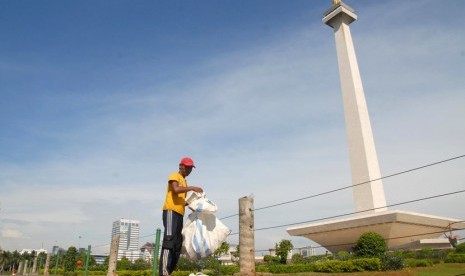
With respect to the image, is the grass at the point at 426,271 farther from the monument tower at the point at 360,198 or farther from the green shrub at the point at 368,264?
the monument tower at the point at 360,198

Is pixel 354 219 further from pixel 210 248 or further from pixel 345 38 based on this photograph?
pixel 210 248

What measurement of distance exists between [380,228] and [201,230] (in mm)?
21119

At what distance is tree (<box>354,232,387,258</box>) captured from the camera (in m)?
19.6

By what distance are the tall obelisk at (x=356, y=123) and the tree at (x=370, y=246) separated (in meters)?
3.04

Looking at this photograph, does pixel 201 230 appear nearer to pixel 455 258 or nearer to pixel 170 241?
pixel 170 241

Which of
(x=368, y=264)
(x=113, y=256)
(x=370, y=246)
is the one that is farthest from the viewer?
(x=370, y=246)

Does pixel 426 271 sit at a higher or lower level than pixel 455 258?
lower

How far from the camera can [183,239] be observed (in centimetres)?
432

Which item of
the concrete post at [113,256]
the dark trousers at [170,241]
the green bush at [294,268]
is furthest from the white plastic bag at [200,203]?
the green bush at [294,268]

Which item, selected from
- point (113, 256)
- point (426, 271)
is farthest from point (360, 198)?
point (113, 256)

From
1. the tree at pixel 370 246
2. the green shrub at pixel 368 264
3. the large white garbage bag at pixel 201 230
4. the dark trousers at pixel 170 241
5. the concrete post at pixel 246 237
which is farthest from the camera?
the tree at pixel 370 246

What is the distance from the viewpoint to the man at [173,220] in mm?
4047

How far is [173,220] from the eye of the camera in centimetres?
412

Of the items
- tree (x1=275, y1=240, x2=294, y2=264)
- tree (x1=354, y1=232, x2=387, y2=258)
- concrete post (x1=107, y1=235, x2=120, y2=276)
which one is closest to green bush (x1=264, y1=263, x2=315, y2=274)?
tree (x1=354, y1=232, x2=387, y2=258)
